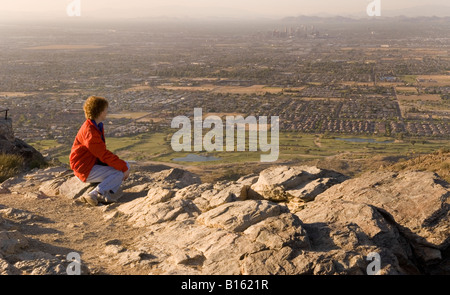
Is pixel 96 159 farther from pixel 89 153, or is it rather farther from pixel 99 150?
pixel 99 150

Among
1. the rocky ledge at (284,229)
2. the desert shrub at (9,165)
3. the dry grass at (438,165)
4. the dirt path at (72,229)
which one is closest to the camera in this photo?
the rocky ledge at (284,229)

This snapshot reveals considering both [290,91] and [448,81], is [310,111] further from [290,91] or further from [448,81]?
[448,81]

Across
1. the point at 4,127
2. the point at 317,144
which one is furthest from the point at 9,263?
the point at 317,144

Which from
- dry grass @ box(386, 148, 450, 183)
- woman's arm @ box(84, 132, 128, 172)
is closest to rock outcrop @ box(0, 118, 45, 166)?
woman's arm @ box(84, 132, 128, 172)

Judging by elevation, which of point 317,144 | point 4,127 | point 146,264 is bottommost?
point 317,144

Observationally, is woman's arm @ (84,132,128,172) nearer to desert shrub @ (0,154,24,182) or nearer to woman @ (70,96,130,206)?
woman @ (70,96,130,206)

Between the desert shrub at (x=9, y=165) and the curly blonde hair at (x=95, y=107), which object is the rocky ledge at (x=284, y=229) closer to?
the curly blonde hair at (x=95, y=107)

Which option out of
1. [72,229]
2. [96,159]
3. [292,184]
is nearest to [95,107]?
[96,159]

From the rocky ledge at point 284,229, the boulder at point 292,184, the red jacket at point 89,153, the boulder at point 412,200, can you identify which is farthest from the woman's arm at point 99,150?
the boulder at point 412,200
